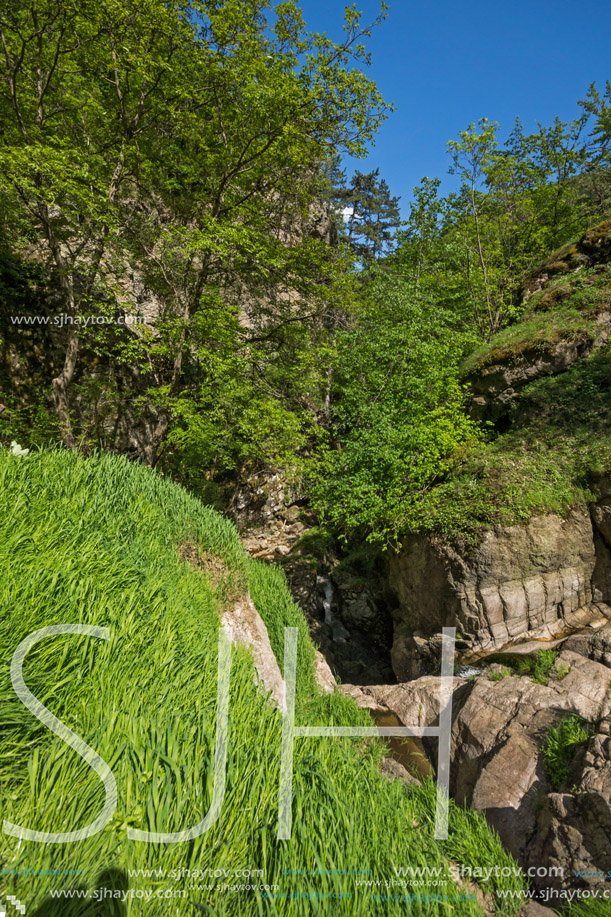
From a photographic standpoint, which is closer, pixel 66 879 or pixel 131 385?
pixel 66 879

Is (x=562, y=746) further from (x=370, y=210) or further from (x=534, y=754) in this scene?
(x=370, y=210)

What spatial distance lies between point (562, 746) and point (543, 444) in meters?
7.41

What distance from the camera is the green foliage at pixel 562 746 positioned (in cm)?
437

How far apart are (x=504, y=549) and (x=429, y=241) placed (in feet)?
43.7

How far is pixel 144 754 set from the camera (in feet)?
6.86

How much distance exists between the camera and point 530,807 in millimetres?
4250

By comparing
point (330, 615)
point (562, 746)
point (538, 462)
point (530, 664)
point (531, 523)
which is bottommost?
point (330, 615)

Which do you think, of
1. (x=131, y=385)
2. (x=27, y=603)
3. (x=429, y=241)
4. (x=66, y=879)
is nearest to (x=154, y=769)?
(x=66, y=879)

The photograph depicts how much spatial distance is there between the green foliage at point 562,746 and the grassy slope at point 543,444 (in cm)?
440

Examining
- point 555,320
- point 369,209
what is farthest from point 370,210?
point 555,320

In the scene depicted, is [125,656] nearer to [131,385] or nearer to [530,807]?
[530,807]

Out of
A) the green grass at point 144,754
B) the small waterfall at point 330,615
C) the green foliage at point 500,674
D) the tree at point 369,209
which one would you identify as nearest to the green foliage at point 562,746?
the green grass at point 144,754

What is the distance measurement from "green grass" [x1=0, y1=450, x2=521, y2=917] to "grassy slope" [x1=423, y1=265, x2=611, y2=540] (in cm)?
616

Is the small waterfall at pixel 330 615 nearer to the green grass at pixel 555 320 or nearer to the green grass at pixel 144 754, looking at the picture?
the green grass at pixel 144 754
